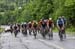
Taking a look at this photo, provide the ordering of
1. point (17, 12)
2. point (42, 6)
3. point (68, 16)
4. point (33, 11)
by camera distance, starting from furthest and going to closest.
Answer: point (17, 12)
point (33, 11)
point (42, 6)
point (68, 16)

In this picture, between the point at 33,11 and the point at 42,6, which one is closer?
the point at 42,6

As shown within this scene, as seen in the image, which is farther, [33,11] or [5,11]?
[5,11]

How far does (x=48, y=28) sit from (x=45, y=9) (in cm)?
5227

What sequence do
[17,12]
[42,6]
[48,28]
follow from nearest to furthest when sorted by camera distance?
[48,28] < [42,6] < [17,12]

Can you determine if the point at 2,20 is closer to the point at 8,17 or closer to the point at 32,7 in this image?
the point at 8,17

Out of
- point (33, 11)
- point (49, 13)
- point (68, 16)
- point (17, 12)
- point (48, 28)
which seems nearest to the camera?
point (48, 28)

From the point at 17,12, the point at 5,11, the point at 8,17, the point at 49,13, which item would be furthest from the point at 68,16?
the point at 5,11

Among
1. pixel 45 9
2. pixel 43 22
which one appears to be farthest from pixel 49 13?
pixel 43 22

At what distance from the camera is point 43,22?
3112 centimetres

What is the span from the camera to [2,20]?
7283 inches

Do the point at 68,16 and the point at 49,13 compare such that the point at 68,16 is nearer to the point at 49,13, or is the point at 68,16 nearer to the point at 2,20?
the point at 49,13

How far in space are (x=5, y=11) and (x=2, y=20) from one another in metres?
12.3

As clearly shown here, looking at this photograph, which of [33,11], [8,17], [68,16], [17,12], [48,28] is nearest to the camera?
[48,28]

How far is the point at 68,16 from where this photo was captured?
5675cm
